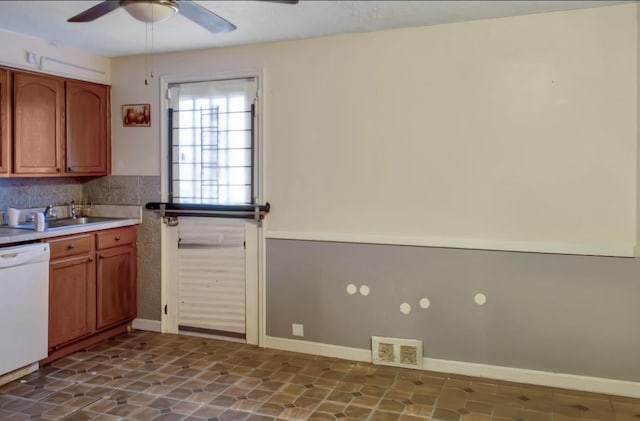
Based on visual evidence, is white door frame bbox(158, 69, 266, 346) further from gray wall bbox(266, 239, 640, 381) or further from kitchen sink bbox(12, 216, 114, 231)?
kitchen sink bbox(12, 216, 114, 231)

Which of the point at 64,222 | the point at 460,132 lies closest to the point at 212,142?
the point at 64,222

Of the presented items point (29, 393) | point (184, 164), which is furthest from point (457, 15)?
point (29, 393)

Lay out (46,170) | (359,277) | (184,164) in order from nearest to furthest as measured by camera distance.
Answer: (359,277) → (46,170) → (184,164)

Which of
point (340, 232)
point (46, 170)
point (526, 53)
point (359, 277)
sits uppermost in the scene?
point (526, 53)

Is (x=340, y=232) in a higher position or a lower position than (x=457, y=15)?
lower

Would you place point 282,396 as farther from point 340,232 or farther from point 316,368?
point 340,232

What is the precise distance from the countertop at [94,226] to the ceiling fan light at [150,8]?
1.79 meters

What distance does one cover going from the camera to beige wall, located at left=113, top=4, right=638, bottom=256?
320cm

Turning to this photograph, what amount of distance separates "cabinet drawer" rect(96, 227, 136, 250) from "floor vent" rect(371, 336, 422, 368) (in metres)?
2.26

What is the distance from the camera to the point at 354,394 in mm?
3242

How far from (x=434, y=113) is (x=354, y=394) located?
1.94 meters

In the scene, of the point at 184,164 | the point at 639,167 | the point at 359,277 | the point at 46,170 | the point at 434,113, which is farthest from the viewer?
the point at 184,164

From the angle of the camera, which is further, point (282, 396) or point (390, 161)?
point (390, 161)

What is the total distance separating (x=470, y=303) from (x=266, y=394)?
4.89 feet
